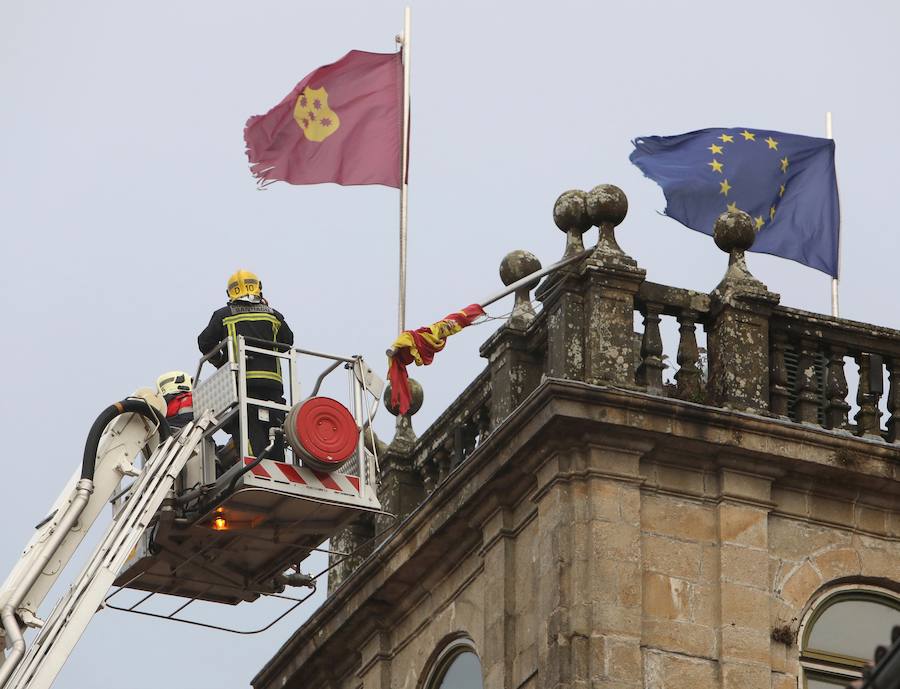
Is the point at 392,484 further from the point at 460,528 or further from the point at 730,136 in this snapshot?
the point at 730,136

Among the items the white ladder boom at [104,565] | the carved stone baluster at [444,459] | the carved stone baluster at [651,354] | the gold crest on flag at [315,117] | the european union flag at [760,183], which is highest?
the gold crest on flag at [315,117]

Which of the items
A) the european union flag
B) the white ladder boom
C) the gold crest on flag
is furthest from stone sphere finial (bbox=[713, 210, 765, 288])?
the gold crest on flag

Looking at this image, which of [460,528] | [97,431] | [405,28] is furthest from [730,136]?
[97,431]

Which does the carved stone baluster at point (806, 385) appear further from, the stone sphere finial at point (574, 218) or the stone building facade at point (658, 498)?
the stone sphere finial at point (574, 218)

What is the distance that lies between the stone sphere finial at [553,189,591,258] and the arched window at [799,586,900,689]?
3.76m

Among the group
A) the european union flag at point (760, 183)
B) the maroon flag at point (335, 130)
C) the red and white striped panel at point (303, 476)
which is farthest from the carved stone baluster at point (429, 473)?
the maroon flag at point (335, 130)

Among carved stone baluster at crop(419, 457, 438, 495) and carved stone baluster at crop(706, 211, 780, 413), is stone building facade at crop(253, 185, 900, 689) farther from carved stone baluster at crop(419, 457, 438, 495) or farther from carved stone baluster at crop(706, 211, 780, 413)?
carved stone baluster at crop(419, 457, 438, 495)

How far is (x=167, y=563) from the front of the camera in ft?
79.0

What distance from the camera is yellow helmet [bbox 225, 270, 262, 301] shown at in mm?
23984

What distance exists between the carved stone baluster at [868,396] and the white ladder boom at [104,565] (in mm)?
5725

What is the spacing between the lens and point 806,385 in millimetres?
22812


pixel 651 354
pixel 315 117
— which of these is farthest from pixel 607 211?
pixel 315 117

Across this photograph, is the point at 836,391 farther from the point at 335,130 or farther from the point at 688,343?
the point at 335,130

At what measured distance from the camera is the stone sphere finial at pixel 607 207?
22922 millimetres
